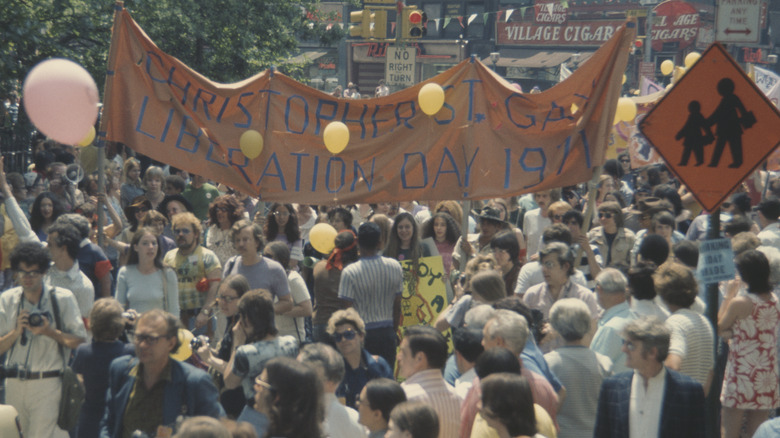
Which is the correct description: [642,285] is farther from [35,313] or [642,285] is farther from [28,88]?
[28,88]

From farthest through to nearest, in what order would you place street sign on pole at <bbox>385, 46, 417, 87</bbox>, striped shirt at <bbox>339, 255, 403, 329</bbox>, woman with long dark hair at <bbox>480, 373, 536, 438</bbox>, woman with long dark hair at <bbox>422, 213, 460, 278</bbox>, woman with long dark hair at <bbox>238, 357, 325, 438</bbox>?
street sign on pole at <bbox>385, 46, 417, 87</bbox> → woman with long dark hair at <bbox>422, 213, 460, 278</bbox> → striped shirt at <bbox>339, 255, 403, 329</bbox> → woman with long dark hair at <bbox>480, 373, 536, 438</bbox> → woman with long dark hair at <bbox>238, 357, 325, 438</bbox>

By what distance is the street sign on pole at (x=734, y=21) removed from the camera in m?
5.93

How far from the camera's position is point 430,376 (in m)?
5.07

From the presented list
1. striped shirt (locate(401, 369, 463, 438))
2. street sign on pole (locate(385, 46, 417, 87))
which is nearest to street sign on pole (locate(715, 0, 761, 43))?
striped shirt (locate(401, 369, 463, 438))

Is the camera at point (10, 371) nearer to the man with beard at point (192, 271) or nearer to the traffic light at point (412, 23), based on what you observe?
the man with beard at point (192, 271)

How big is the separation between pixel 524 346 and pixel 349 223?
425 cm

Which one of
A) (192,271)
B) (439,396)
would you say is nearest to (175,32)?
(192,271)

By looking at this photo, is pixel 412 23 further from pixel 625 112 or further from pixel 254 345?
pixel 254 345

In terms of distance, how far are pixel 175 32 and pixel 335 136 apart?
9952 mm

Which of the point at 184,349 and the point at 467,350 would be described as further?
Answer: the point at 184,349

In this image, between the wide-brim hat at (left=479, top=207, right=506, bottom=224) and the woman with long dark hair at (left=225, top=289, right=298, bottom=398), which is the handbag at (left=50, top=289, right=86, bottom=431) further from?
the wide-brim hat at (left=479, top=207, right=506, bottom=224)

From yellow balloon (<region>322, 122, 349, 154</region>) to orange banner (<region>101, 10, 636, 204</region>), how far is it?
0.12 meters

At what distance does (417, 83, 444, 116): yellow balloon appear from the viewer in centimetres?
851

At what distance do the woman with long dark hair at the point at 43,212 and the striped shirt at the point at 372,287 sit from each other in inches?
108
